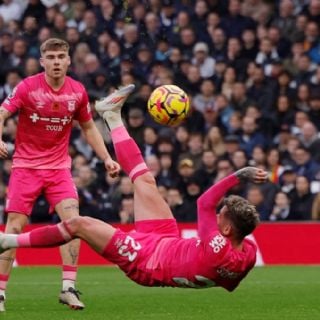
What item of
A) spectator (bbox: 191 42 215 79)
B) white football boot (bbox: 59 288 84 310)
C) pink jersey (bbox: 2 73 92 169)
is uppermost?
spectator (bbox: 191 42 215 79)

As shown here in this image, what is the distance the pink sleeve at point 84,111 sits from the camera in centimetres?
1249

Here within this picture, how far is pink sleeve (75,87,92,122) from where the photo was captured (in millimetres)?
12492

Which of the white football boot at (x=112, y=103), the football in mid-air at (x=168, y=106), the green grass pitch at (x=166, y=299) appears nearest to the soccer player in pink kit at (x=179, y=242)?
the green grass pitch at (x=166, y=299)

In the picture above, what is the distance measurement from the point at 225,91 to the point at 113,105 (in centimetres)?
1016

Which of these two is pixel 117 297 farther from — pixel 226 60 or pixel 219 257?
pixel 226 60

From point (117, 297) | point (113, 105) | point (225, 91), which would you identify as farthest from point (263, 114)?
point (113, 105)

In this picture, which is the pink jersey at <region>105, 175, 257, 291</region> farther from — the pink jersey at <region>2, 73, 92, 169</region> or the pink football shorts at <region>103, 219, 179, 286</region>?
the pink jersey at <region>2, 73, 92, 169</region>

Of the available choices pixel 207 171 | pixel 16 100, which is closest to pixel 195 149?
pixel 207 171

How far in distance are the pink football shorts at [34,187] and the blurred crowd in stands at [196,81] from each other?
6.91m

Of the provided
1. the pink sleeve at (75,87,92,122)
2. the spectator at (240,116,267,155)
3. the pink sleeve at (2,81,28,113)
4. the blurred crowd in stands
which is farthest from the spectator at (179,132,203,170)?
the pink sleeve at (2,81,28,113)

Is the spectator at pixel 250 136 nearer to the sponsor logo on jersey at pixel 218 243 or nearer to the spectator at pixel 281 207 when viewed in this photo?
the spectator at pixel 281 207

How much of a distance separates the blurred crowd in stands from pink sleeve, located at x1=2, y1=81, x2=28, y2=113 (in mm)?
7214

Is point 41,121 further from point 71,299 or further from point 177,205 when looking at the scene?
point 177,205

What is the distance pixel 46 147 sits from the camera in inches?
485
